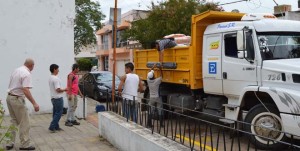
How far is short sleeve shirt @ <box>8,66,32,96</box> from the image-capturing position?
663 cm

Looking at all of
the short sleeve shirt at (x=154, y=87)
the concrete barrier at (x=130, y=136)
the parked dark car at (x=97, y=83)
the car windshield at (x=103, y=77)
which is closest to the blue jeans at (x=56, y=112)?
the concrete barrier at (x=130, y=136)

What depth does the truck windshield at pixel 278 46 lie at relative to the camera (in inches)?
276

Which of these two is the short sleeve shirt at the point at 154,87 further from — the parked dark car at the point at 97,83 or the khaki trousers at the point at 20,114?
the parked dark car at the point at 97,83

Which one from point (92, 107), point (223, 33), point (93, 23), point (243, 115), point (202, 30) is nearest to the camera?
point (243, 115)

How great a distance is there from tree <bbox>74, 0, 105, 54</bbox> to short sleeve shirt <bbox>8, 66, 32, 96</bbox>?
2233cm

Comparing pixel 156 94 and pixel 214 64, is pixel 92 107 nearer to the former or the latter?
pixel 156 94

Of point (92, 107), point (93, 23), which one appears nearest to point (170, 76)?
point (92, 107)

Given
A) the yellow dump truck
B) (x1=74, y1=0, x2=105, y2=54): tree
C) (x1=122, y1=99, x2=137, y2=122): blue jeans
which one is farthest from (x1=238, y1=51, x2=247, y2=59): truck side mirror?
(x1=74, y1=0, x2=105, y2=54): tree

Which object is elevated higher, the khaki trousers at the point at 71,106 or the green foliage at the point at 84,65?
the green foliage at the point at 84,65

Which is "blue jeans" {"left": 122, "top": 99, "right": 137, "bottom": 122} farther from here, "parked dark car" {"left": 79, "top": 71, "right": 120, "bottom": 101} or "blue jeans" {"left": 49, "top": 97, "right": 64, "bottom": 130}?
"parked dark car" {"left": 79, "top": 71, "right": 120, "bottom": 101}

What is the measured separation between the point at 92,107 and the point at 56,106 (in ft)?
15.3

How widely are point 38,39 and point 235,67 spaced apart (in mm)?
6699

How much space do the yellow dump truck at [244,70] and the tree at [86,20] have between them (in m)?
20.8

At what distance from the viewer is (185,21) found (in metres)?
21.5
